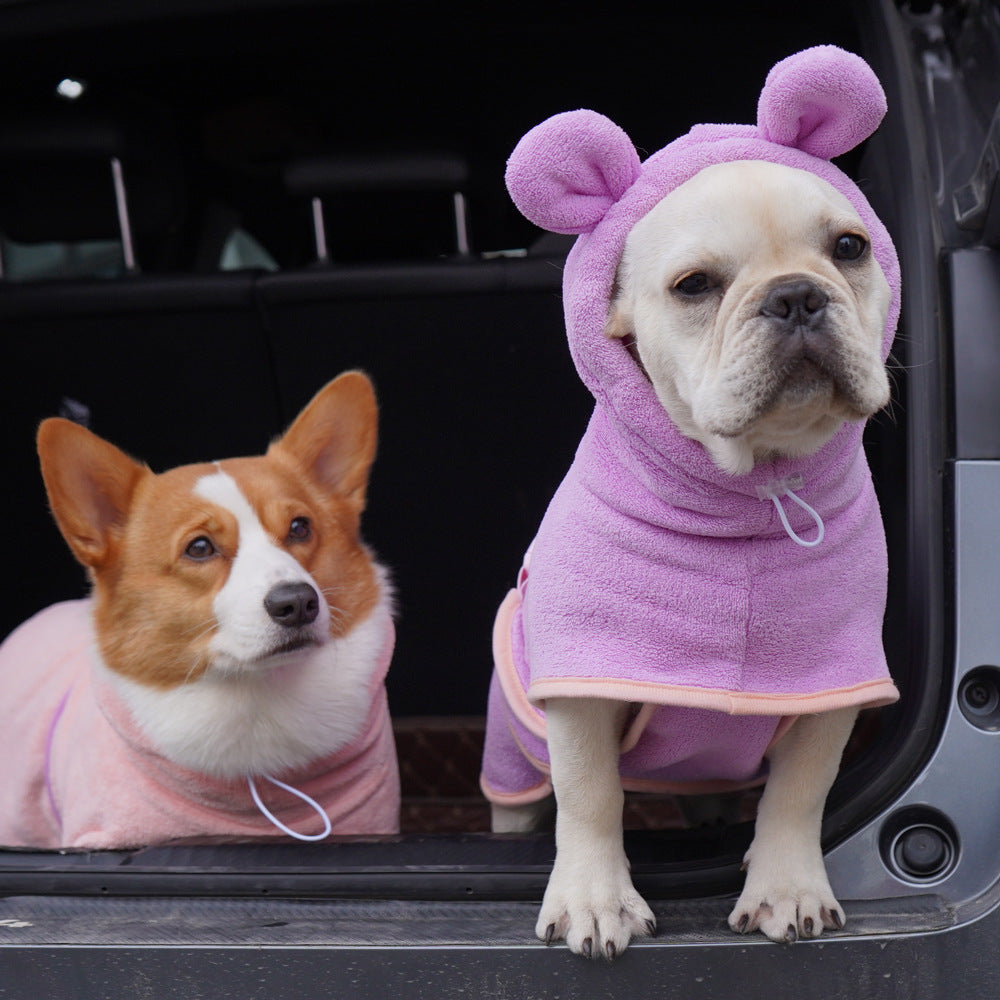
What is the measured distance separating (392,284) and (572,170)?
878mm

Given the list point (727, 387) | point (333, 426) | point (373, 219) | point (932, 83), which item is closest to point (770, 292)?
point (727, 387)

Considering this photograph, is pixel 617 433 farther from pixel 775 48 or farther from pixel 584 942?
pixel 775 48

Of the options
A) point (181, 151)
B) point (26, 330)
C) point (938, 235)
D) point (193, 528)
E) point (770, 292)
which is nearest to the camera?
point (770, 292)

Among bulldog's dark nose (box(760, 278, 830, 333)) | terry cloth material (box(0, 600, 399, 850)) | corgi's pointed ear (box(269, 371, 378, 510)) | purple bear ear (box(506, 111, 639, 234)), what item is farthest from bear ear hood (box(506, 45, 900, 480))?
terry cloth material (box(0, 600, 399, 850))

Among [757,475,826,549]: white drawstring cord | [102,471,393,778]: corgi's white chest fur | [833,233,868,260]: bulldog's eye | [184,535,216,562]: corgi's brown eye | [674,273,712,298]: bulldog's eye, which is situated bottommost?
[102,471,393,778]: corgi's white chest fur

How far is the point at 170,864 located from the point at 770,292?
93 cm

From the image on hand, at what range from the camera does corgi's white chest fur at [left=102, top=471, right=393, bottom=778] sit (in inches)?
58.9

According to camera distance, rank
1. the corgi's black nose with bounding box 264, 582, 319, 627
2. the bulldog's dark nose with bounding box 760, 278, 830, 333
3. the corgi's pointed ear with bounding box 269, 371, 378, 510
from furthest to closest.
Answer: the corgi's pointed ear with bounding box 269, 371, 378, 510 < the corgi's black nose with bounding box 264, 582, 319, 627 < the bulldog's dark nose with bounding box 760, 278, 830, 333

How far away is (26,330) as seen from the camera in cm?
213

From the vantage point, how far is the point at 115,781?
1.57 meters

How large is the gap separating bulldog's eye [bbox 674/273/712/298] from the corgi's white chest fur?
624 millimetres

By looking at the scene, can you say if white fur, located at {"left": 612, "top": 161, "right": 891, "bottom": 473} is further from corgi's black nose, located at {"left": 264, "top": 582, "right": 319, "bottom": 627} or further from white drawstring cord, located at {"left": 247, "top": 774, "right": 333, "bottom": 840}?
white drawstring cord, located at {"left": 247, "top": 774, "right": 333, "bottom": 840}

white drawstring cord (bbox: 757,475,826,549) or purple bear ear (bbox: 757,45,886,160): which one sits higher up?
purple bear ear (bbox: 757,45,886,160)

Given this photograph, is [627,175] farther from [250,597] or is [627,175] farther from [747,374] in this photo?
[250,597]
